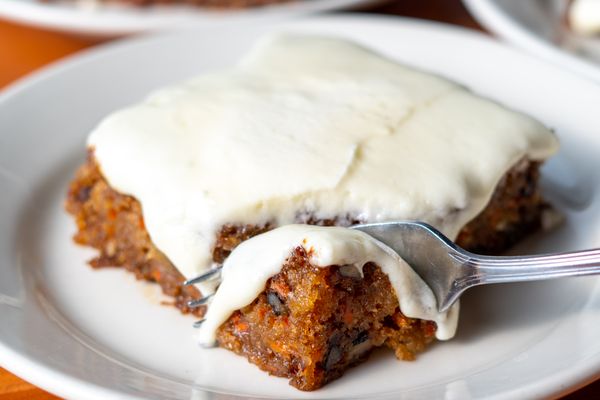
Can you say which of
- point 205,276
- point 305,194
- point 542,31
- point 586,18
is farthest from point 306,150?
point 586,18

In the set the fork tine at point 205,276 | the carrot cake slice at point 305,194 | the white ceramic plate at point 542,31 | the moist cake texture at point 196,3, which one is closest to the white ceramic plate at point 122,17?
the moist cake texture at point 196,3

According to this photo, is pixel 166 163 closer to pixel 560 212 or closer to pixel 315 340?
pixel 315 340

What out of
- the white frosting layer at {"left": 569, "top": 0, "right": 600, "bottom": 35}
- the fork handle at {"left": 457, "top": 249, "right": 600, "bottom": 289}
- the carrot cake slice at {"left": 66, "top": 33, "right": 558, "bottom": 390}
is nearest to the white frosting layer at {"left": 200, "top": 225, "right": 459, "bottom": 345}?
the carrot cake slice at {"left": 66, "top": 33, "right": 558, "bottom": 390}

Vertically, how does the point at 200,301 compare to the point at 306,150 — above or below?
below

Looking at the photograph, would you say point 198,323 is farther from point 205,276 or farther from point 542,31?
point 542,31

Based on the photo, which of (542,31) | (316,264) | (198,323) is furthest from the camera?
(542,31)

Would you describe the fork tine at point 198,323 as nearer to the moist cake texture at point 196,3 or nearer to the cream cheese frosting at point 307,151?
the cream cheese frosting at point 307,151
